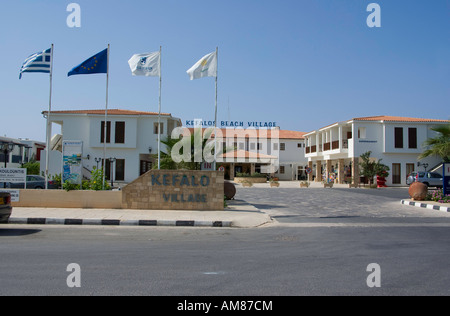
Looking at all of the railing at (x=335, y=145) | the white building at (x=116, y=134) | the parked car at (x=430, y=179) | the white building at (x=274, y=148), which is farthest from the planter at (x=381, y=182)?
the white building at (x=116, y=134)

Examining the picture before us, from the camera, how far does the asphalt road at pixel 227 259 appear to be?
5.04 m

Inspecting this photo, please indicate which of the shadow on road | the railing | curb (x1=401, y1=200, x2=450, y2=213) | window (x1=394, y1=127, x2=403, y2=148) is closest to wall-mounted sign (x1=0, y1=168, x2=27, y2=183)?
the shadow on road

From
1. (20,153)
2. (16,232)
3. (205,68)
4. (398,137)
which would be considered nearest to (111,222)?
(16,232)

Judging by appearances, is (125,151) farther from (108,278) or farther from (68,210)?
(108,278)

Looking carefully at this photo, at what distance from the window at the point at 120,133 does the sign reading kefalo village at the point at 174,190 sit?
23.3m

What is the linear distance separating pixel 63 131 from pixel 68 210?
25289 millimetres

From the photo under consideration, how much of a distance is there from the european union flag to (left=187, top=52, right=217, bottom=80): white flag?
3.65m

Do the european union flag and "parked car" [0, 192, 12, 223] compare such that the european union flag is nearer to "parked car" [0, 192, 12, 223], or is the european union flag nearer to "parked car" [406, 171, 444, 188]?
"parked car" [0, 192, 12, 223]

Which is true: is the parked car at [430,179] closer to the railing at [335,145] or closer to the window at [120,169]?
the railing at [335,145]

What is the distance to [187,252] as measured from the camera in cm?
746

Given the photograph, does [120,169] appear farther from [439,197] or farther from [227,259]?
[227,259]

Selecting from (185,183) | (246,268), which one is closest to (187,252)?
(246,268)

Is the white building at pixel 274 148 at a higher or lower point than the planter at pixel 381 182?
higher

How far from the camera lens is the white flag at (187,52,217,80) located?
49.8 ft
